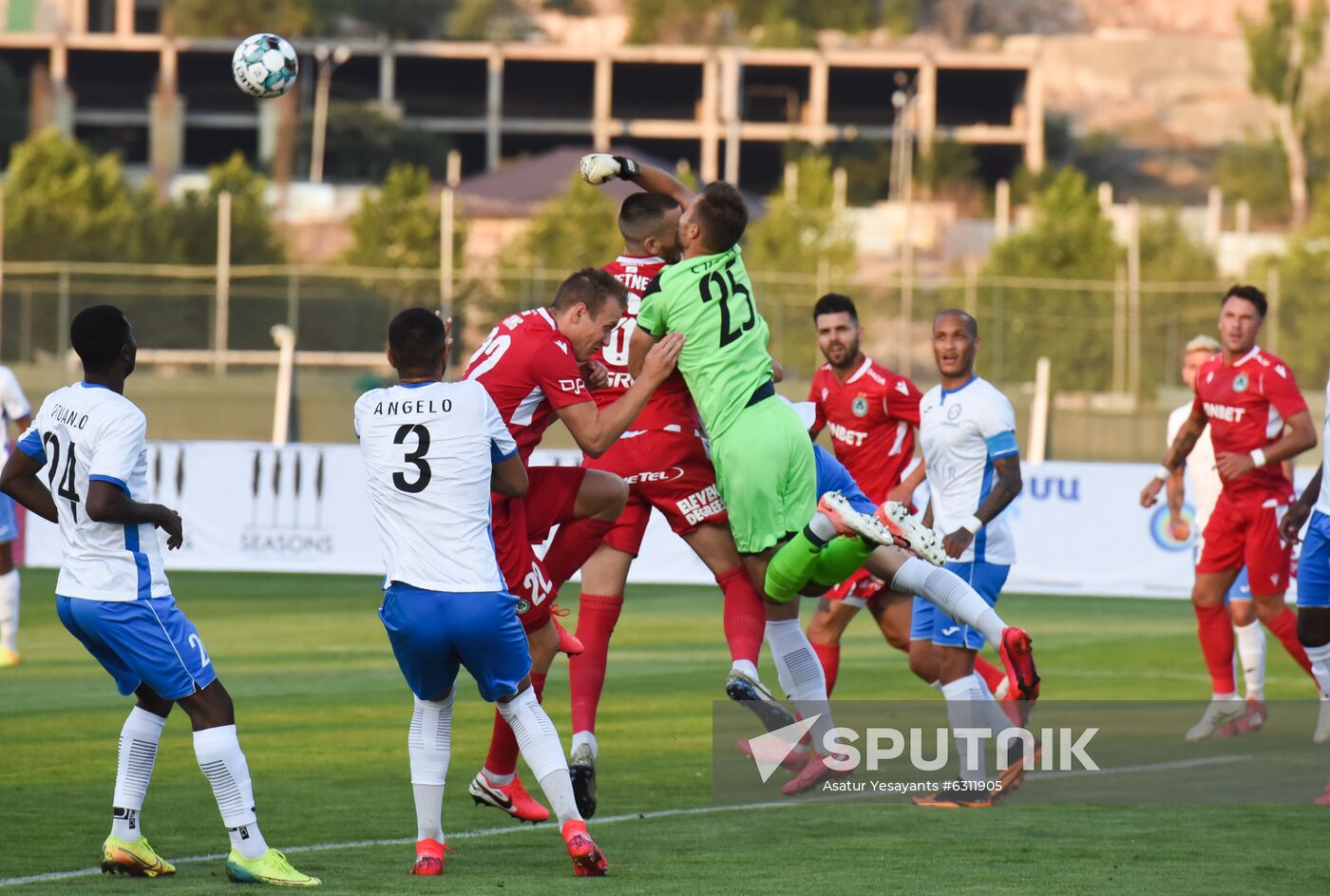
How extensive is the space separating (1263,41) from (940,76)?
1566 cm

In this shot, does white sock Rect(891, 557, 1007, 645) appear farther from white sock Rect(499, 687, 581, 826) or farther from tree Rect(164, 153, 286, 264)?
tree Rect(164, 153, 286, 264)

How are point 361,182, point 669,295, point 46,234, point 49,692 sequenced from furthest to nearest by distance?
point 361,182 < point 46,234 < point 49,692 < point 669,295

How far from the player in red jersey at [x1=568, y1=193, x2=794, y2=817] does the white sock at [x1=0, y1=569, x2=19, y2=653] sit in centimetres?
689

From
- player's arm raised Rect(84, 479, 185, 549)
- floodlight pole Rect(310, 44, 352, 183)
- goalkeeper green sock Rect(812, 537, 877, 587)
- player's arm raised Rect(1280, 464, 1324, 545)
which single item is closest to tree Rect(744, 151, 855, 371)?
floodlight pole Rect(310, 44, 352, 183)

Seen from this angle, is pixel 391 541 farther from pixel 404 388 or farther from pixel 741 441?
pixel 741 441

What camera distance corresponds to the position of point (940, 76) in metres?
96.1

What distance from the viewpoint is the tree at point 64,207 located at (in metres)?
53.2

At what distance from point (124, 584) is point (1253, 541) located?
7482mm

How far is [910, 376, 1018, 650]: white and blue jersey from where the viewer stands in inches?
392

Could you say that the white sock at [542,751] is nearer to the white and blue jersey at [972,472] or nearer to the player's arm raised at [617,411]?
the player's arm raised at [617,411]

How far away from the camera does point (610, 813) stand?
29.1 ft

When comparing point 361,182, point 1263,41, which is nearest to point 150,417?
point 361,182

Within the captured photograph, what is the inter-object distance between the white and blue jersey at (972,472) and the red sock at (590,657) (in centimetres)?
180

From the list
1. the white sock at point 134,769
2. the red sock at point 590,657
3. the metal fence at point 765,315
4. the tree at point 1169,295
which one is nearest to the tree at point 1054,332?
the metal fence at point 765,315
